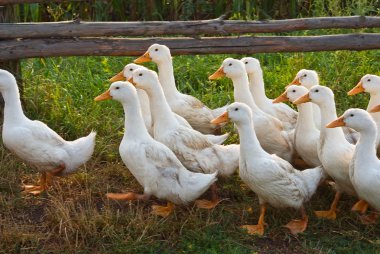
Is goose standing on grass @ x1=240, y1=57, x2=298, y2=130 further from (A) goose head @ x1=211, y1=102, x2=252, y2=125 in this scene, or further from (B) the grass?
(A) goose head @ x1=211, y1=102, x2=252, y2=125

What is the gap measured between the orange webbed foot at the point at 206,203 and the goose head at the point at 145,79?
949mm

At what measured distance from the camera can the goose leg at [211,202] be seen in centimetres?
571

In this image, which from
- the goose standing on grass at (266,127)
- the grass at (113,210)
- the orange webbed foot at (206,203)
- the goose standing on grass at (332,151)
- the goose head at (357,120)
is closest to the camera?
the grass at (113,210)

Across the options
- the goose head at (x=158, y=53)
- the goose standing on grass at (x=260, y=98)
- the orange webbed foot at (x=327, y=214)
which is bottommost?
the orange webbed foot at (x=327, y=214)

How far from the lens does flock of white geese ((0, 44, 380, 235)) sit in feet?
17.8

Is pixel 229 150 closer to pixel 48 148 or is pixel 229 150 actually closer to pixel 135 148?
pixel 135 148

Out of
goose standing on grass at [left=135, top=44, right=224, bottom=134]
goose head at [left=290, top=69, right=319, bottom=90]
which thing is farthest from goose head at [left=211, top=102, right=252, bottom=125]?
goose head at [left=290, top=69, right=319, bottom=90]

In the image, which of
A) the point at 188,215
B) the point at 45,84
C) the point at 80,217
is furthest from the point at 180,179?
the point at 45,84

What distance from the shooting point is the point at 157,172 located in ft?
18.2

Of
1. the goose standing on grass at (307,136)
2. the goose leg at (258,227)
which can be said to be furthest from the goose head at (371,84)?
the goose leg at (258,227)

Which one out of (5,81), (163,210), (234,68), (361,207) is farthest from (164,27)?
(361,207)

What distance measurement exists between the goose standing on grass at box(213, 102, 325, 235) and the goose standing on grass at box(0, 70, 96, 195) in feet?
4.12

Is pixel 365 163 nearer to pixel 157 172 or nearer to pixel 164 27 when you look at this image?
pixel 157 172

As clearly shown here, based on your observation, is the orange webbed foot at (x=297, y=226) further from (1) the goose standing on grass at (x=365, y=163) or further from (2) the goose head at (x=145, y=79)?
(2) the goose head at (x=145, y=79)
